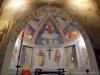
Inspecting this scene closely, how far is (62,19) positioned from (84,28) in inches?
146

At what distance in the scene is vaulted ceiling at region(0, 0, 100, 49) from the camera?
Answer: 7.75 m

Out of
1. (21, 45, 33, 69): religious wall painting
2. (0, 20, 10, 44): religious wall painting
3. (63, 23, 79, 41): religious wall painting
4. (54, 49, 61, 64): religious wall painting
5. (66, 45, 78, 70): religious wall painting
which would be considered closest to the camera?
(0, 20, 10, 44): religious wall painting

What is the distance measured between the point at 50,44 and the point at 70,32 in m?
2.07

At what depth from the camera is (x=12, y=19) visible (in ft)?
27.1

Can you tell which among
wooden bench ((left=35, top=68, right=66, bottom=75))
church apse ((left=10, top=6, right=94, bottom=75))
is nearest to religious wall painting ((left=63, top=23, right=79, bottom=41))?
church apse ((left=10, top=6, right=94, bottom=75))

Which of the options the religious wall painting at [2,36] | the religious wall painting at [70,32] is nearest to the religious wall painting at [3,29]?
the religious wall painting at [2,36]

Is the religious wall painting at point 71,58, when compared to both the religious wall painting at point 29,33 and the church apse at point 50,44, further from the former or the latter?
the religious wall painting at point 29,33

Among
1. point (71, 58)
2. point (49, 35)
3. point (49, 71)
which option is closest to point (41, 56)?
point (49, 71)

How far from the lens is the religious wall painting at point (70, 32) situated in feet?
37.7

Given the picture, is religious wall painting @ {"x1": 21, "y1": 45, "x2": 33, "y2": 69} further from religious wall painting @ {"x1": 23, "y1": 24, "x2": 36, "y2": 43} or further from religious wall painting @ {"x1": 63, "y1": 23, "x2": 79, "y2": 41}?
religious wall painting @ {"x1": 63, "y1": 23, "x2": 79, "y2": 41}

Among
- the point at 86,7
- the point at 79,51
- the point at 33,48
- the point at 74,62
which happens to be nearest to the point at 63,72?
the point at 74,62

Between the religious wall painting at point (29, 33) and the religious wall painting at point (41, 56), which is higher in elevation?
the religious wall painting at point (29, 33)

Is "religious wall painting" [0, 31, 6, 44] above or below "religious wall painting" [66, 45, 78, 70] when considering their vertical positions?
above

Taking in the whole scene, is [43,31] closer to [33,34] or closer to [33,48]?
[33,34]
